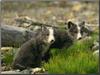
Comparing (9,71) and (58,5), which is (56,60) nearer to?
(9,71)

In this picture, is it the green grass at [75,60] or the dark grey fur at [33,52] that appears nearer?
the green grass at [75,60]

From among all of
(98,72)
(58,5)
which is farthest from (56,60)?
(58,5)

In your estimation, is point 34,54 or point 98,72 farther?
point 34,54

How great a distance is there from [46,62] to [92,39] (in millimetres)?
689

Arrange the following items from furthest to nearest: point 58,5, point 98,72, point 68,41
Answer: point 58,5 < point 68,41 < point 98,72

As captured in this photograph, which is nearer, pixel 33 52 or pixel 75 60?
pixel 75 60

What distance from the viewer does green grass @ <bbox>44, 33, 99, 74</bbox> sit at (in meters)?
6.16

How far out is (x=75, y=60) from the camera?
6.30 m

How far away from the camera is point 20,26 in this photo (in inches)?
266

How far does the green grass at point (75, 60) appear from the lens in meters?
6.16

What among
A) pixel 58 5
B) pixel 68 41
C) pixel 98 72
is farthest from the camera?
pixel 58 5

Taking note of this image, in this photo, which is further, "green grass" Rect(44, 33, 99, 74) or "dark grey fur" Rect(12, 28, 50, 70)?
"dark grey fur" Rect(12, 28, 50, 70)

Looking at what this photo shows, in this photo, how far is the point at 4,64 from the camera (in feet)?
20.8

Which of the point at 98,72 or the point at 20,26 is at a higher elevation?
the point at 20,26
